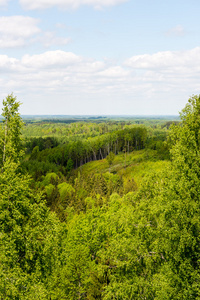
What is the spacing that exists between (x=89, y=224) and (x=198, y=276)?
75.6 feet

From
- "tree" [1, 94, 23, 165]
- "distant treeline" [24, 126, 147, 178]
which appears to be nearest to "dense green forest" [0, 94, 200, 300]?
"tree" [1, 94, 23, 165]

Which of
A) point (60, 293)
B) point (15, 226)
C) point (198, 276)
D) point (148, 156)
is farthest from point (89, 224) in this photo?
point (148, 156)

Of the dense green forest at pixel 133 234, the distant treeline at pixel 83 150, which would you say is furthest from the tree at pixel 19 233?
the distant treeline at pixel 83 150

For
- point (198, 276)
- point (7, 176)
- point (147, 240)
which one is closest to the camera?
point (198, 276)

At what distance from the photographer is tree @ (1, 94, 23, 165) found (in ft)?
55.5

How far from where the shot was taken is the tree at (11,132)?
16911mm

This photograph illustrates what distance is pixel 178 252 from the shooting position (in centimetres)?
1330

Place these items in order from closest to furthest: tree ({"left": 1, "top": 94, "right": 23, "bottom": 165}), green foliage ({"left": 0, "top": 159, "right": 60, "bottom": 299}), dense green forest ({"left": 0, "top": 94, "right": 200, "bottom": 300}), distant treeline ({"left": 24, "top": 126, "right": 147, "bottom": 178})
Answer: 1. dense green forest ({"left": 0, "top": 94, "right": 200, "bottom": 300})
2. green foliage ({"left": 0, "top": 159, "right": 60, "bottom": 299})
3. tree ({"left": 1, "top": 94, "right": 23, "bottom": 165})
4. distant treeline ({"left": 24, "top": 126, "right": 147, "bottom": 178})

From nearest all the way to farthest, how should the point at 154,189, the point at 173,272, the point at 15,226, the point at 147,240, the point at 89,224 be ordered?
the point at 173,272, the point at 15,226, the point at 147,240, the point at 154,189, the point at 89,224

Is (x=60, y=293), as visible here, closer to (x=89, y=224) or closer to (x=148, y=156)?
(x=89, y=224)

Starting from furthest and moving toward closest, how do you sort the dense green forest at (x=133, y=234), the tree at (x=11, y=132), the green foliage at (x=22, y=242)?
the tree at (x=11, y=132)
the green foliage at (x=22, y=242)
the dense green forest at (x=133, y=234)

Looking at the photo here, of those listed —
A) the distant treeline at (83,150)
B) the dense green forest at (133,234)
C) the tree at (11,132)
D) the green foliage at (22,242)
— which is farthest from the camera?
the distant treeline at (83,150)

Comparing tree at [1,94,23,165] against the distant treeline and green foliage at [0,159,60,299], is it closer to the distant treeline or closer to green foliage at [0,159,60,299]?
green foliage at [0,159,60,299]

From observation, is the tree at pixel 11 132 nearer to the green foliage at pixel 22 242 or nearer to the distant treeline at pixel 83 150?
the green foliage at pixel 22 242
